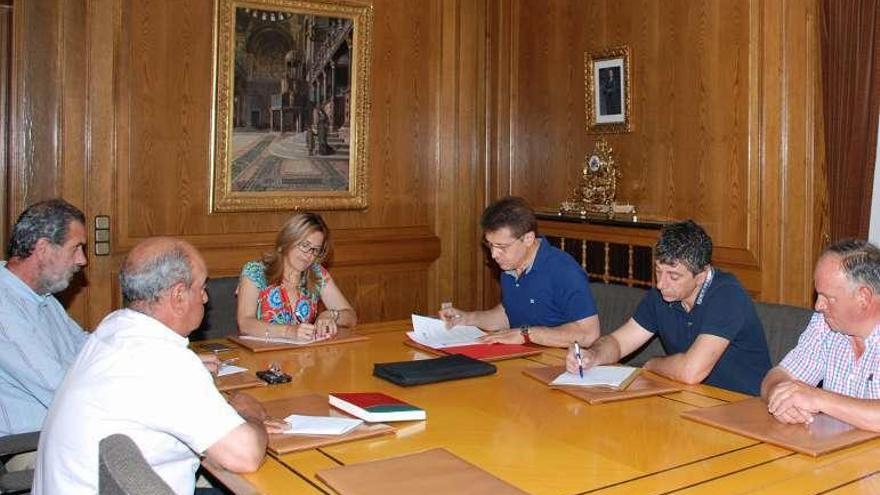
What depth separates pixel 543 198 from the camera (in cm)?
552

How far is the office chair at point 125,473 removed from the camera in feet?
4.48

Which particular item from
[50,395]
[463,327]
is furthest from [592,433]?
[50,395]

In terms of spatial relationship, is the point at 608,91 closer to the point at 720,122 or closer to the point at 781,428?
the point at 720,122

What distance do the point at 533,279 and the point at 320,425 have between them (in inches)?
68.5

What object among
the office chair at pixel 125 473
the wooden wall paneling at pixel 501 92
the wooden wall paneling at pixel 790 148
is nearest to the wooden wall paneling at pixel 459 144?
the wooden wall paneling at pixel 501 92

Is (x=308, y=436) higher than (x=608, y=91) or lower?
lower

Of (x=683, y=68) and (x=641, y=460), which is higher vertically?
(x=683, y=68)

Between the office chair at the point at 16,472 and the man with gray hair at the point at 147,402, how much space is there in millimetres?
339

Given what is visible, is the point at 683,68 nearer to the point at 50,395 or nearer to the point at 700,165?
the point at 700,165

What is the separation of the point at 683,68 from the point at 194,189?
2.66m

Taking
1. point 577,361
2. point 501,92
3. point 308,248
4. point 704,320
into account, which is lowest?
point 577,361

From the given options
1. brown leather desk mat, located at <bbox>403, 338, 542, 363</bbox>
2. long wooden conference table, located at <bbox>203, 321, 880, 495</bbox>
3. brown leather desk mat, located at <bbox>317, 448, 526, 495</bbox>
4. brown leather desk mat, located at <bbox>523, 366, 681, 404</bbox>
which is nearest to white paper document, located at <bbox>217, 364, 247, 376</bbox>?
Answer: long wooden conference table, located at <bbox>203, 321, 880, 495</bbox>

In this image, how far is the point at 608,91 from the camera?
16.3 ft

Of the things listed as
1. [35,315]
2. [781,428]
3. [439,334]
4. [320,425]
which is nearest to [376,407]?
[320,425]
